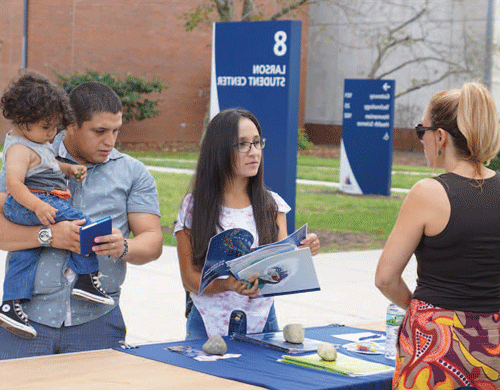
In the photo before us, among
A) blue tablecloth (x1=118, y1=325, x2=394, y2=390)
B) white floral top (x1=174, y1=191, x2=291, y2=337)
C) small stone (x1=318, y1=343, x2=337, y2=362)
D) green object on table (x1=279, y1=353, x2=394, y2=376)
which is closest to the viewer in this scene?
blue tablecloth (x1=118, y1=325, x2=394, y2=390)

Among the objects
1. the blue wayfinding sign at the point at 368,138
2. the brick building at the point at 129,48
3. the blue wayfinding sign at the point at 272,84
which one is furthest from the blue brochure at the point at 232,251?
the brick building at the point at 129,48

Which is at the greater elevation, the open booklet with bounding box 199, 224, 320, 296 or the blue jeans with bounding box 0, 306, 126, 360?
the open booklet with bounding box 199, 224, 320, 296

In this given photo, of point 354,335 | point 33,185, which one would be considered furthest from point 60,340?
point 354,335

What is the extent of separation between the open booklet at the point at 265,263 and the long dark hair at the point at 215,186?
0.24 m

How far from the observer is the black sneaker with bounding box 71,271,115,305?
Answer: 11.0ft

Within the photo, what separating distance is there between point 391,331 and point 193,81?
31785mm

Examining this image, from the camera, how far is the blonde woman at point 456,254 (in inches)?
101

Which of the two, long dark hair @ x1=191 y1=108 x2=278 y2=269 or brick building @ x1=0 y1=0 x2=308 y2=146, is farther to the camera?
brick building @ x1=0 y1=0 x2=308 y2=146

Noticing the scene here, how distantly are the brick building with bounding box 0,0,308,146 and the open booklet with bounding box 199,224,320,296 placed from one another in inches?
1091

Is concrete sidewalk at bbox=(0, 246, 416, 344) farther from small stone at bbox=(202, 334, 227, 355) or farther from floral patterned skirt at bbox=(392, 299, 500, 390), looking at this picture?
floral patterned skirt at bbox=(392, 299, 500, 390)

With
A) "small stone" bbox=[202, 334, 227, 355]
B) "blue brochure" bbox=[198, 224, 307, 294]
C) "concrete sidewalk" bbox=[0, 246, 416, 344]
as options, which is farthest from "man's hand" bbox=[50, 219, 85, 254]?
"concrete sidewalk" bbox=[0, 246, 416, 344]

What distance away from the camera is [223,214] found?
3.76 m

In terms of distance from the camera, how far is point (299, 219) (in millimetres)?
14602

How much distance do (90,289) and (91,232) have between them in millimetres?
301
